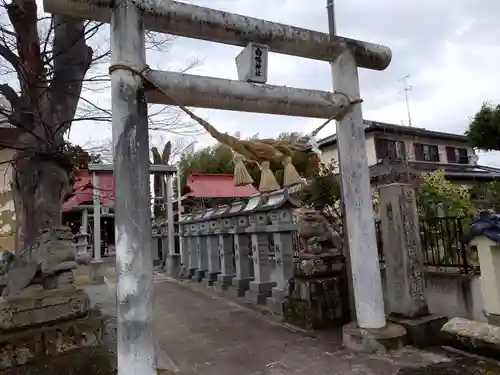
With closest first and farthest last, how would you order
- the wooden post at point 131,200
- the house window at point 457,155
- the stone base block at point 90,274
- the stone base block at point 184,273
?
the wooden post at point 131,200 < the stone base block at point 90,274 < the stone base block at point 184,273 < the house window at point 457,155

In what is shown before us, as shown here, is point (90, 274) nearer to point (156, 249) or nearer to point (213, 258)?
point (213, 258)

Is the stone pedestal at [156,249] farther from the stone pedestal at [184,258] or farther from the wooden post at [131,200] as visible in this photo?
the wooden post at [131,200]

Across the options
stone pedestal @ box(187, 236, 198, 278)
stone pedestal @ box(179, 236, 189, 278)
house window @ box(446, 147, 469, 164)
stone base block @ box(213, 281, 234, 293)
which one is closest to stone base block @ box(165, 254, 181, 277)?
stone pedestal @ box(179, 236, 189, 278)

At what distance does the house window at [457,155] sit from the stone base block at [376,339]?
2359 cm

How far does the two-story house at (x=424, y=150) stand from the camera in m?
21.1

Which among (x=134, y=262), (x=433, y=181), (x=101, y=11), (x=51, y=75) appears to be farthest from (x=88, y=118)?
(x=433, y=181)

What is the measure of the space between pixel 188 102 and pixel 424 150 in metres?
23.2

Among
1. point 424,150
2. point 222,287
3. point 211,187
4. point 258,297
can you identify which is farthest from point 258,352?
point 424,150

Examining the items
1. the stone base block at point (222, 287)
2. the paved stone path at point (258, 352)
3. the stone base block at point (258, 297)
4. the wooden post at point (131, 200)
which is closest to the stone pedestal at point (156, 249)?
the stone base block at point (222, 287)

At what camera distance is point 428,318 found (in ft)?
18.1

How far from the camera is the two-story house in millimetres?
21125

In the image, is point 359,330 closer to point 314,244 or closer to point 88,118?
point 314,244

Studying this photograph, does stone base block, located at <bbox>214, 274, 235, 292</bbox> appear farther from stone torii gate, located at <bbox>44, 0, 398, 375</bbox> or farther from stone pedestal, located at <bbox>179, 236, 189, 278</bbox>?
stone torii gate, located at <bbox>44, 0, 398, 375</bbox>

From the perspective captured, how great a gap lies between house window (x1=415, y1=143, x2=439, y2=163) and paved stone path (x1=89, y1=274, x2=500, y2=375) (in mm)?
19209
